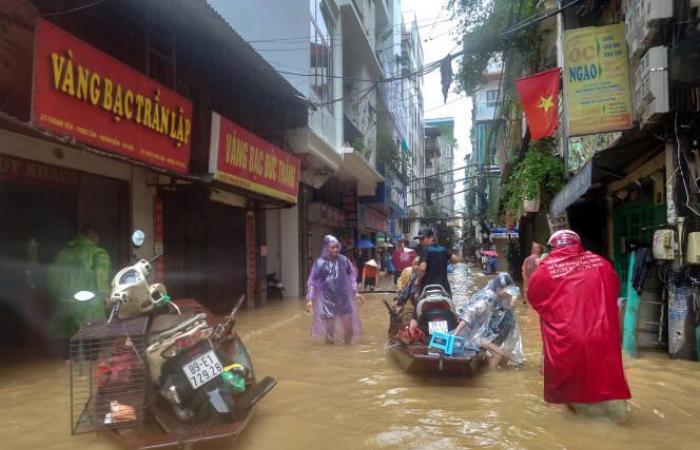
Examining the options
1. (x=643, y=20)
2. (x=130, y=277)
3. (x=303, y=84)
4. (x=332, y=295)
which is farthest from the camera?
(x=303, y=84)

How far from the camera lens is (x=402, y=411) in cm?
500

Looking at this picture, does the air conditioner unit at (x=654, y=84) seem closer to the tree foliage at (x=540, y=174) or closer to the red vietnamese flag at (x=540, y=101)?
the red vietnamese flag at (x=540, y=101)

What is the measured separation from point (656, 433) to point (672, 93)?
447cm

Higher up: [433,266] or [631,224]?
[631,224]

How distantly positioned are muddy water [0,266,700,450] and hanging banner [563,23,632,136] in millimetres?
3544

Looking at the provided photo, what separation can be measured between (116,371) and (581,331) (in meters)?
3.40

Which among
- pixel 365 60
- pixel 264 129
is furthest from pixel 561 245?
pixel 365 60

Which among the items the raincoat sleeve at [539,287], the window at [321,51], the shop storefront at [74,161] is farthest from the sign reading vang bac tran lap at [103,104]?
the window at [321,51]

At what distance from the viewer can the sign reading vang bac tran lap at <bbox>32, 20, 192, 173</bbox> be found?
581cm

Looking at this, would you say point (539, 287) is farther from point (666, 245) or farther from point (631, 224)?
point (631, 224)

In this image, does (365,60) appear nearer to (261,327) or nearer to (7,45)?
(261,327)

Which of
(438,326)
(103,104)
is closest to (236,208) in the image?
(103,104)

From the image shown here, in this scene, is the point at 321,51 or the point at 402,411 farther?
the point at 321,51

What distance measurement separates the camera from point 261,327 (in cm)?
1077
